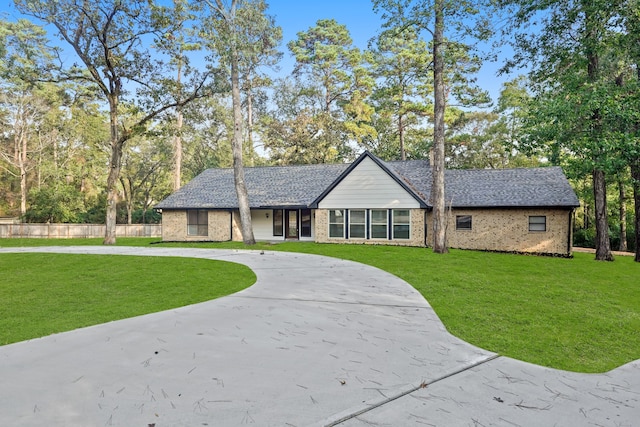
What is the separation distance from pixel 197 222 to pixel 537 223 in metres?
19.1

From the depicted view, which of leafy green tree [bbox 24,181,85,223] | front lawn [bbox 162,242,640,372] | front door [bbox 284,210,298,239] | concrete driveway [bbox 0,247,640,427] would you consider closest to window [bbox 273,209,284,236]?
front door [bbox 284,210,298,239]

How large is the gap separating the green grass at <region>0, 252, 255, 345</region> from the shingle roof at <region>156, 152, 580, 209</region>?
9.90 meters

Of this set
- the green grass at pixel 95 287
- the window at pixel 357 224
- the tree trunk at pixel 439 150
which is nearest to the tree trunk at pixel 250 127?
the window at pixel 357 224

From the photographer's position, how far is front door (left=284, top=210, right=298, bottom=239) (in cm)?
2316

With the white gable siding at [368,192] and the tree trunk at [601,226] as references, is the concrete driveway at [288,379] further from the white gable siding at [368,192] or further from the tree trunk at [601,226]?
the tree trunk at [601,226]

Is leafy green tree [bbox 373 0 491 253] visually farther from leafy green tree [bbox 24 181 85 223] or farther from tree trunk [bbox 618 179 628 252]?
leafy green tree [bbox 24 181 85 223]

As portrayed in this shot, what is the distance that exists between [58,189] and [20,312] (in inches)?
1122

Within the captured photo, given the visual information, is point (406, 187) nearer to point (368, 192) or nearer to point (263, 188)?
point (368, 192)

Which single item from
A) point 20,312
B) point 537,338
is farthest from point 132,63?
point 537,338

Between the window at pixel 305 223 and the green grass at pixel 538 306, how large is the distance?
378 inches

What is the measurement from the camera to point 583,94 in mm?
13328

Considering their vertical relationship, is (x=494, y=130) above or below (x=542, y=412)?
above

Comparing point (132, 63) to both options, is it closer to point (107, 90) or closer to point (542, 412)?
point (107, 90)

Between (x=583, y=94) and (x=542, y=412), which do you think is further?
(x=583, y=94)
